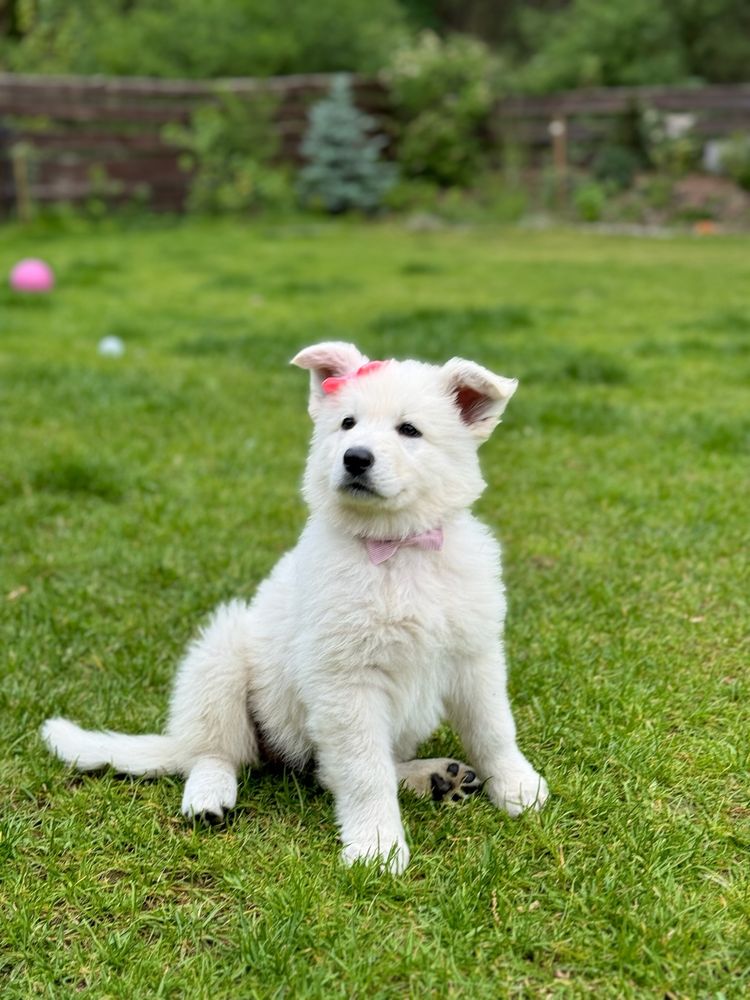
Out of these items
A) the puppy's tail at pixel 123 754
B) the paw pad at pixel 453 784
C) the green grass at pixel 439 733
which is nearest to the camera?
the green grass at pixel 439 733

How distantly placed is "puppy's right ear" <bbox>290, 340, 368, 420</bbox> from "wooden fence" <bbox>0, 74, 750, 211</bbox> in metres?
15.3

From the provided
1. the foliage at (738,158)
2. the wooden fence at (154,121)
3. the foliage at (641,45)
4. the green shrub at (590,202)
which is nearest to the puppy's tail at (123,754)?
the wooden fence at (154,121)

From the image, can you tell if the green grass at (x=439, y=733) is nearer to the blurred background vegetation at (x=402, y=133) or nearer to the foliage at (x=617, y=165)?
the blurred background vegetation at (x=402, y=133)

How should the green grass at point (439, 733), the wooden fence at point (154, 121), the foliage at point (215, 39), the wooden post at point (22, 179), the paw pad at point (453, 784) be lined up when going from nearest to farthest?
the green grass at point (439, 733)
the paw pad at point (453, 784)
the wooden post at point (22, 179)
the wooden fence at point (154, 121)
the foliage at point (215, 39)

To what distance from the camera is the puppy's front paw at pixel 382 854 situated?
2.30 m

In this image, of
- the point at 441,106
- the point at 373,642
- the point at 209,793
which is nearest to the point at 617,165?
the point at 441,106

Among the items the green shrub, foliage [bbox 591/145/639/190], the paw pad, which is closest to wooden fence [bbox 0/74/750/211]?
foliage [bbox 591/145/639/190]

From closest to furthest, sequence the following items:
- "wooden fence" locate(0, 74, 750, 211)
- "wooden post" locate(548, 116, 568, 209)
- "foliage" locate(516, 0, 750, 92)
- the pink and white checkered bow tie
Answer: the pink and white checkered bow tie
"wooden fence" locate(0, 74, 750, 211)
"wooden post" locate(548, 116, 568, 209)
"foliage" locate(516, 0, 750, 92)

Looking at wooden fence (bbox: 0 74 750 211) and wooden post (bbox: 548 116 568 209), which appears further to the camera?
wooden post (bbox: 548 116 568 209)

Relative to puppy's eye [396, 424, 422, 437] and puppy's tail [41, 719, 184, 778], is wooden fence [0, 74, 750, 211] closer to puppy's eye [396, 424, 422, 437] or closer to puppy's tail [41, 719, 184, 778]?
puppy's tail [41, 719, 184, 778]

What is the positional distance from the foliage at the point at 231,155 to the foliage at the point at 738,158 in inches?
287

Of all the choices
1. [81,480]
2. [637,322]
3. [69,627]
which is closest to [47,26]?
[637,322]

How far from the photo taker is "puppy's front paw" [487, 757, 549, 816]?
2.54m

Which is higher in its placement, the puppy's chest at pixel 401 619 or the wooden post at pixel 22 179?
the puppy's chest at pixel 401 619
